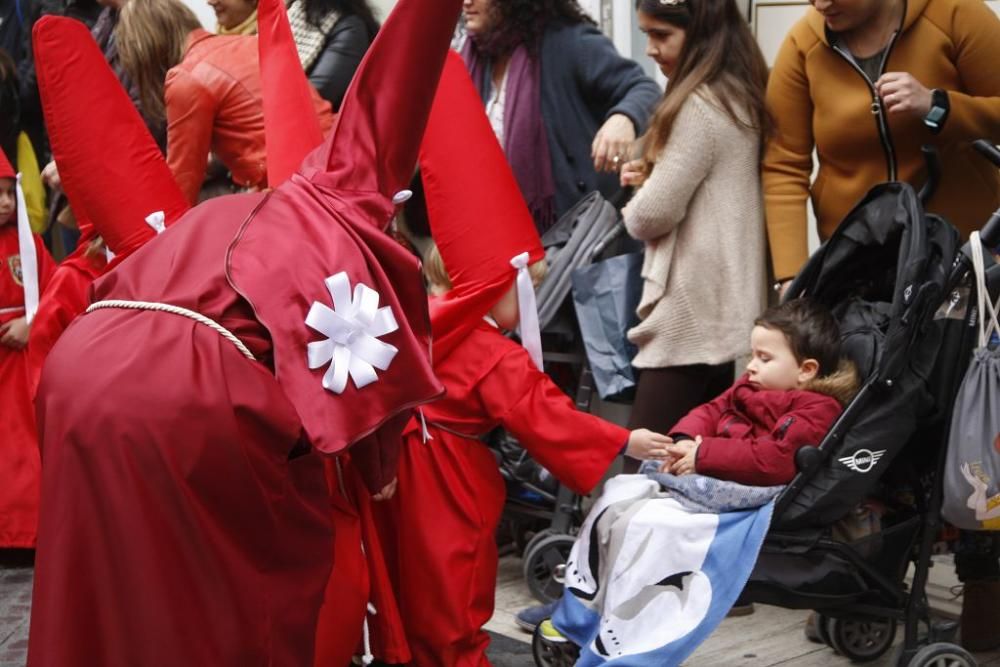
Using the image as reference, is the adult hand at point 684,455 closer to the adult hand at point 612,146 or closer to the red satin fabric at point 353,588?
the red satin fabric at point 353,588

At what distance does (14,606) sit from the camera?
5320 mm

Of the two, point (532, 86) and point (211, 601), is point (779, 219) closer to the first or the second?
point (532, 86)

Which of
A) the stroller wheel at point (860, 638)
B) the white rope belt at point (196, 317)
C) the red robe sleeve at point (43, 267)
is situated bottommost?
the stroller wheel at point (860, 638)

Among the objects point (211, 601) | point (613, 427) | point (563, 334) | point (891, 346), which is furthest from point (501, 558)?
point (211, 601)

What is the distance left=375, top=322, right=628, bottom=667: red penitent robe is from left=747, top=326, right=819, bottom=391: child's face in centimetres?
42

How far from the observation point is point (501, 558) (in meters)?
5.59

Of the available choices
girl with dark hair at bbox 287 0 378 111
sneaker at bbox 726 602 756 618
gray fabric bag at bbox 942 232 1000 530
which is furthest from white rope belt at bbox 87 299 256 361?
girl with dark hair at bbox 287 0 378 111

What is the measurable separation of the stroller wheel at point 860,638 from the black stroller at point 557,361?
0.95 m

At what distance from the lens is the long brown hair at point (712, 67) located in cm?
459

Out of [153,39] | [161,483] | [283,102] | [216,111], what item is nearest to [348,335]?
[161,483]

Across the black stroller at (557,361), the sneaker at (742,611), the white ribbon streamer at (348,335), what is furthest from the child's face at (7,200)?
the white ribbon streamer at (348,335)

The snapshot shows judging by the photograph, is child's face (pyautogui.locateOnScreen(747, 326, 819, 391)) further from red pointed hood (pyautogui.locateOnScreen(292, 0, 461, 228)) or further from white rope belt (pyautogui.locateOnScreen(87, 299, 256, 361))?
white rope belt (pyautogui.locateOnScreen(87, 299, 256, 361))

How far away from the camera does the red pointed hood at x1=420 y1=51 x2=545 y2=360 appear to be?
13.3ft

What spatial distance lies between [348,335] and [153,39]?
294 cm
